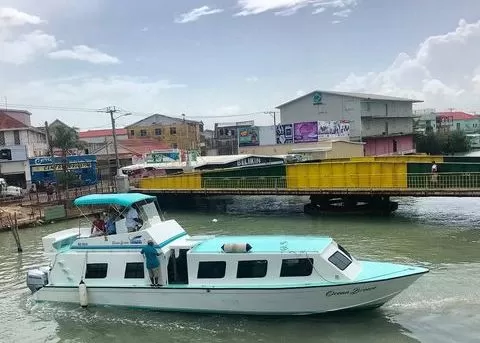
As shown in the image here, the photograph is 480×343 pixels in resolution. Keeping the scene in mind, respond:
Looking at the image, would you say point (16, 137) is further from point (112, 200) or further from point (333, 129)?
point (112, 200)

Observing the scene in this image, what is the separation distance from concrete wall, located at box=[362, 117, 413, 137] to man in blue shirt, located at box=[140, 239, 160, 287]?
214 ft

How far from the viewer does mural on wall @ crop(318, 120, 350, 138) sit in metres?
63.6

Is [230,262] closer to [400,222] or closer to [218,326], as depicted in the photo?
[218,326]

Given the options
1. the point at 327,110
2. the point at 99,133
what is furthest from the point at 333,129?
the point at 99,133

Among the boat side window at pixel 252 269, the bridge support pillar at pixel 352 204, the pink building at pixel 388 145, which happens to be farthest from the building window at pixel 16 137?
the pink building at pixel 388 145

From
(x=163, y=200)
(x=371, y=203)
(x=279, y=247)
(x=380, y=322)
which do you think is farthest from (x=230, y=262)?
(x=163, y=200)

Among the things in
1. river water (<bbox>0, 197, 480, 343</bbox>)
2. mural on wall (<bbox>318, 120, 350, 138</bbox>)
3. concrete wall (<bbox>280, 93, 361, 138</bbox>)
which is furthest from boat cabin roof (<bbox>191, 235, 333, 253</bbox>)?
concrete wall (<bbox>280, 93, 361, 138</bbox>)

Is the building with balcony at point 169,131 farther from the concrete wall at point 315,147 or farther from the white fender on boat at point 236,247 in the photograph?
the white fender on boat at point 236,247

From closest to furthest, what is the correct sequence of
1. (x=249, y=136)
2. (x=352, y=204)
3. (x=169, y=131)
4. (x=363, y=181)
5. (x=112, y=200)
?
(x=112, y=200) → (x=363, y=181) → (x=352, y=204) → (x=249, y=136) → (x=169, y=131)

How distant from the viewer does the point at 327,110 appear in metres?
79.7

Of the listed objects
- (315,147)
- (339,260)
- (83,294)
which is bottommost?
(83,294)

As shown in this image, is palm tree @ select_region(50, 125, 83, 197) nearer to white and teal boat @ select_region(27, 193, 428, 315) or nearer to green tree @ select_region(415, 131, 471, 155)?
white and teal boat @ select_region(27, 193, 428, 315)

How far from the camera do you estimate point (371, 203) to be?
32844mm

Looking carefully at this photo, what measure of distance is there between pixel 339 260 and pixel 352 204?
1957 centimetres
